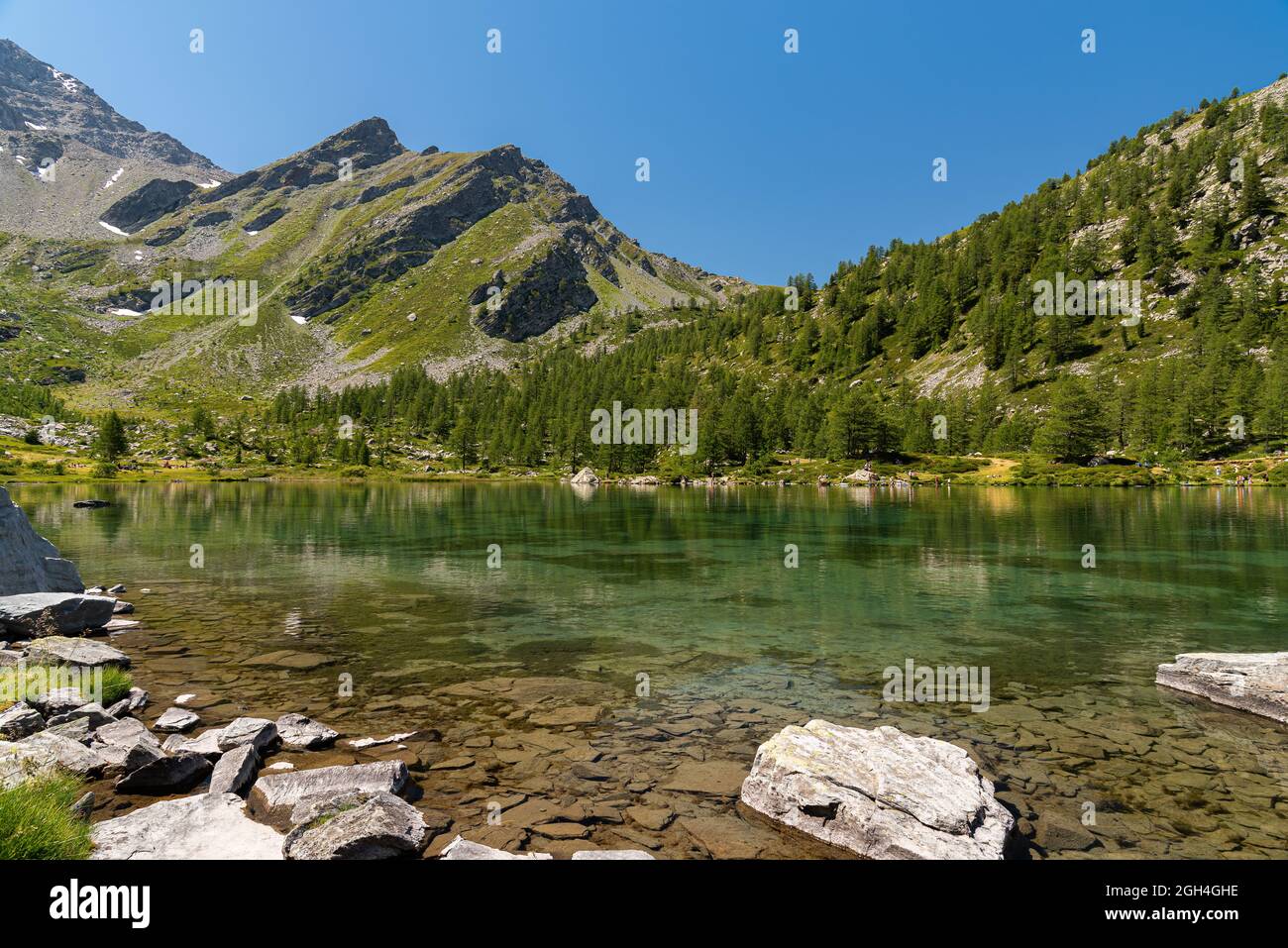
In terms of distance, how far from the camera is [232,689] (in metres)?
17.2

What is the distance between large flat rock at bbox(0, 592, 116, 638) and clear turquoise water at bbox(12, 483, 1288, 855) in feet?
8.08

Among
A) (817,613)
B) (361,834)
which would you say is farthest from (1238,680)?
(361,834)

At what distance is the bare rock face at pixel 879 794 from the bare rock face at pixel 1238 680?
1032cm

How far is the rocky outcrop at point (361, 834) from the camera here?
8.62m

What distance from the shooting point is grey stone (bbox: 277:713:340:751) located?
13297 millimetres

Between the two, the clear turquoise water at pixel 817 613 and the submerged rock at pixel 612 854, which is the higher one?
the submerged rock at pixel 612 854

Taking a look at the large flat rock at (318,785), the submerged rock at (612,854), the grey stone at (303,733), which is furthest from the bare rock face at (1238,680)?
the grey stone at (303,733)

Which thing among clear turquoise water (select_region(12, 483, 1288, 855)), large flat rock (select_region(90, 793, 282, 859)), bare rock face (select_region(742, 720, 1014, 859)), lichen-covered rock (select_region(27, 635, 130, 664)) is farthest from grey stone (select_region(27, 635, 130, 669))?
bare rock face (select_region(742, 720, 1014, 859))

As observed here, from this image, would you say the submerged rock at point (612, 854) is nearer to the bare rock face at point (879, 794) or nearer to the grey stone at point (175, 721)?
the bare rock face at point (879, 794)

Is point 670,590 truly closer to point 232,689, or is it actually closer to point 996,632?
point 996,632

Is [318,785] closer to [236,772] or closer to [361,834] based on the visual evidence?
[236,772]

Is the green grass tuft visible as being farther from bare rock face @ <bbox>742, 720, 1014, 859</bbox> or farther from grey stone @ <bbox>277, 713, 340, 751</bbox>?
bare rock face @ <bbox>742, 720, 1014, 859</bbox>
